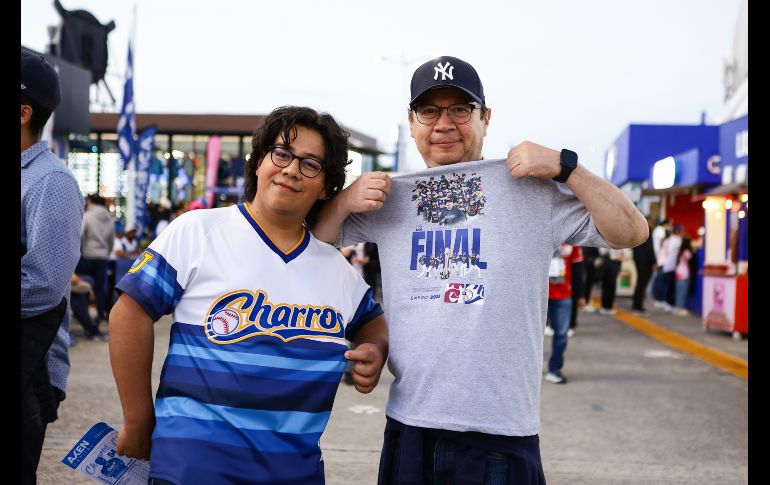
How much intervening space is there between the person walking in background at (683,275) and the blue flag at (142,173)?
37.6 feet

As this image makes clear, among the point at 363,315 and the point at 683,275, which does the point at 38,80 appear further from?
the point at 683,275

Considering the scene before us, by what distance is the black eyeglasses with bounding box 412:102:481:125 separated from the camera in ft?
8.61

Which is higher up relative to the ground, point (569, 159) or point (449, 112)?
point (449, 112)

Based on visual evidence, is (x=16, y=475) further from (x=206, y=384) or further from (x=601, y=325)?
(x=601, y=325)

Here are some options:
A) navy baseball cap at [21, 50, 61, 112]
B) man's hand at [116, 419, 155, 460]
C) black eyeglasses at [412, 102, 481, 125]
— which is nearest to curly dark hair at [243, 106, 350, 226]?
black eyeglasses at [412, 102, 481, 125]

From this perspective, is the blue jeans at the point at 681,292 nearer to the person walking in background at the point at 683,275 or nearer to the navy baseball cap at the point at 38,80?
the person walking in background at the point at 683,275

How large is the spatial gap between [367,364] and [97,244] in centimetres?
900

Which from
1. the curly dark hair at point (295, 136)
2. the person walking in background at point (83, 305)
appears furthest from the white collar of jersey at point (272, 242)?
the person walking in background at point (83, 305)

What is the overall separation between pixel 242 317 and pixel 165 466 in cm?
44

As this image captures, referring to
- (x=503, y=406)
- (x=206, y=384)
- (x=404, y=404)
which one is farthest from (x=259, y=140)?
(x=503, y=406)

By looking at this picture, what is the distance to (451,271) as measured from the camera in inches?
94.9

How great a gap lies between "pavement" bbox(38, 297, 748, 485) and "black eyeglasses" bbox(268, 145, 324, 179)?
2832 mm

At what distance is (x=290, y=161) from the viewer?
2.39 metres

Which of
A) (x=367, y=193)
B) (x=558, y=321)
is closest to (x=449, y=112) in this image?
(x=367, y=193)
